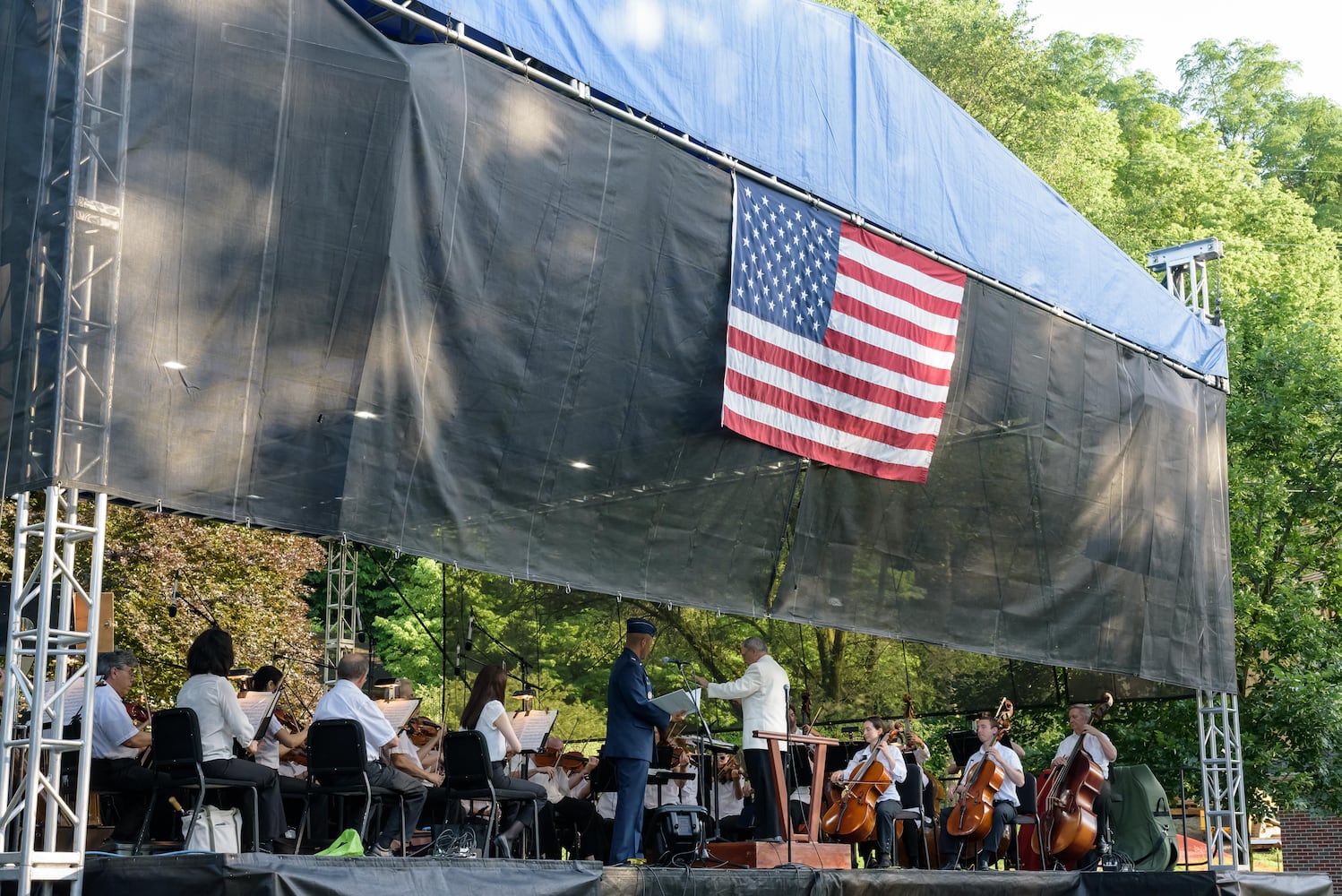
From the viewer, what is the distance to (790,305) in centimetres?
1151

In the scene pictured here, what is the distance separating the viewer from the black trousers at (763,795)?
10617 millimetres

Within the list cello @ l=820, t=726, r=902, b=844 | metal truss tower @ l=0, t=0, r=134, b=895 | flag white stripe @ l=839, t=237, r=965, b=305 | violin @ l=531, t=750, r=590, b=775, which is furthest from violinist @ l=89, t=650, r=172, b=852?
flag white stripe @ l=839, t=237, r=965, b=305

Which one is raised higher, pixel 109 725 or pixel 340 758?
pixel 109 725

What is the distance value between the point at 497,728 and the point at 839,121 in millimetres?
6085

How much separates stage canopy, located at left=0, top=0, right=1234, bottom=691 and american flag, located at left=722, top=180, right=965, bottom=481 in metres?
0.24

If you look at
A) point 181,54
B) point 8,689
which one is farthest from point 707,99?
point 8,689

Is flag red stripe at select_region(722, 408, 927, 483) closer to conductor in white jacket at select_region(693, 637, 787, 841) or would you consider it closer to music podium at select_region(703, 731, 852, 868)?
conductor in white jacket at select_region(693, 637, 787, 841)

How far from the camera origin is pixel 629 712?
9.98 meters

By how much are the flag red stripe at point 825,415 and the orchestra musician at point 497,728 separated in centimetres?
284

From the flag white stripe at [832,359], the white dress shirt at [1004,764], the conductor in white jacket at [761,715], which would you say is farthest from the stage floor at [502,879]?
the flag white stripe at [832,359]

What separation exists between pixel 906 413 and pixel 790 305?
176 cm

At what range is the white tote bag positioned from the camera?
8336 millimetres

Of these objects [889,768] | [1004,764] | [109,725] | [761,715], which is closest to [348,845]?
[109,725]

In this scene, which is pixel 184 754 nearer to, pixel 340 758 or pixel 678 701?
pixel 340 758
